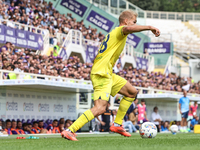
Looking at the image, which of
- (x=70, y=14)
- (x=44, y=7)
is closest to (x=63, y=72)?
(x=44, y=7)

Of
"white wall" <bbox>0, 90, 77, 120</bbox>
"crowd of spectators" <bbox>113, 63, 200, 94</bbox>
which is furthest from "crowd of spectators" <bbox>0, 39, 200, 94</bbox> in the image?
"white wall" <bbox>0, 90, 77, 120</bbox>

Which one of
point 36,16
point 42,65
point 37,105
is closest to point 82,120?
point 37,105

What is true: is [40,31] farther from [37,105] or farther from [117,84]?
[117,84]

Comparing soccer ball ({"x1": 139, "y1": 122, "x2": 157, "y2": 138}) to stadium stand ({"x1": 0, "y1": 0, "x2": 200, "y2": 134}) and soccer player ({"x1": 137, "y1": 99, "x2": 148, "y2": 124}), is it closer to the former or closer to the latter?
stadium stand ({"x1": 0, "y1": 0, "x2": 200, "y2": 134})

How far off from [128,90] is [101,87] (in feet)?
2.77

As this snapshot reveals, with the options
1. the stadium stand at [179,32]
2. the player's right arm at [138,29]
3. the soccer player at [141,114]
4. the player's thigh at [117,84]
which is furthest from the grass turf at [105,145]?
the stadium stand at [179,32]

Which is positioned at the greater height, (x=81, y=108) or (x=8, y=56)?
(x=8, y=56)

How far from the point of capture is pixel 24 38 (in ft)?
64.2

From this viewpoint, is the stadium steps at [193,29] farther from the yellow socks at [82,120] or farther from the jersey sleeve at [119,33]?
the yellow socks at [82,120]

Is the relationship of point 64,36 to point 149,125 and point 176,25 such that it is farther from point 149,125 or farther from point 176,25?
point 176,25

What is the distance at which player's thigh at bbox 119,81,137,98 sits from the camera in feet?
23.8

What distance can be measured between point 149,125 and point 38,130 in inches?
288

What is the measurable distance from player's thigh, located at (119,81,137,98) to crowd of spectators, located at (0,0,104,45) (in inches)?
505

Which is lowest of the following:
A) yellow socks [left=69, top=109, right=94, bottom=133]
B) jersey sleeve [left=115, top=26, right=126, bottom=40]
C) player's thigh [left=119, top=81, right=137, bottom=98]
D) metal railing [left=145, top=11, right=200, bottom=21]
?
yellow socks [left=69, top=109, right=94, bottom=133]
